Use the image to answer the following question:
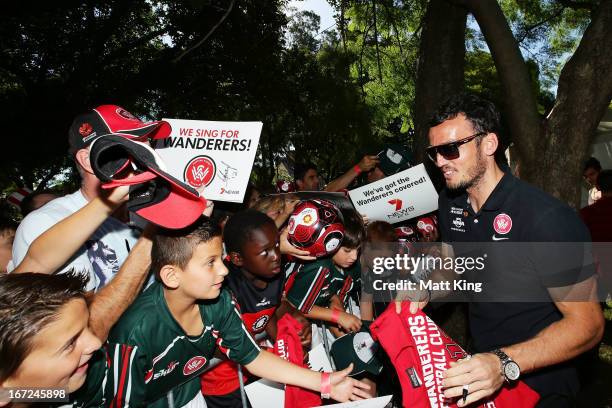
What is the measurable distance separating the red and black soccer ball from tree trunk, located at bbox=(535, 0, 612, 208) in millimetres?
1870

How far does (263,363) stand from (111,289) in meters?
1.02

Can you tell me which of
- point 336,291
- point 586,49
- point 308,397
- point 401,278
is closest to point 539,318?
point 401,278

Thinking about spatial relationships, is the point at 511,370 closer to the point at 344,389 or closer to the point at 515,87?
the point at 344,389

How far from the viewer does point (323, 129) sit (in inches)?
737

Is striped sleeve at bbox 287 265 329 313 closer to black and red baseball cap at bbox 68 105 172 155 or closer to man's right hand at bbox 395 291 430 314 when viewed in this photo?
man's right hand at bbox 395 291 430 314

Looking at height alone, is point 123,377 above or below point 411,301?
below

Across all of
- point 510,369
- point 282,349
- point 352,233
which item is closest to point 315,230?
point 352,233

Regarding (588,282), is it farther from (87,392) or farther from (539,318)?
(87,392)

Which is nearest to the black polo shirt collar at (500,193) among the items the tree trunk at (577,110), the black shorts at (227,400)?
the tree trunk at (577,110)

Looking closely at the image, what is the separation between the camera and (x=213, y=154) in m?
3.27

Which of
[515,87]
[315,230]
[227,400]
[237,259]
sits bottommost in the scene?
[227,400]

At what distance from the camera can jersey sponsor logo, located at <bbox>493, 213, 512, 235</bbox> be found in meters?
2.69

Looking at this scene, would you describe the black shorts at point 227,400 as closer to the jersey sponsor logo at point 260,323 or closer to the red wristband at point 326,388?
the jersey sponsor logo at point 260,323

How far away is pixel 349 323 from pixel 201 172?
1.86 metres
